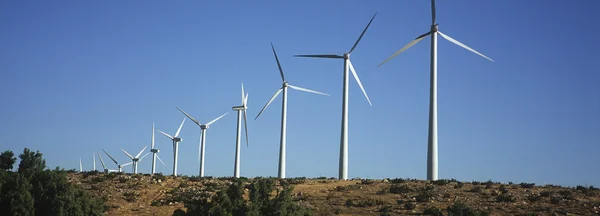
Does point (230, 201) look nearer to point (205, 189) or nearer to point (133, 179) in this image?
point (205, 189)

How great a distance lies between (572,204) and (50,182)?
130ft

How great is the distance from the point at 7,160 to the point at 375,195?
3958 centimetres

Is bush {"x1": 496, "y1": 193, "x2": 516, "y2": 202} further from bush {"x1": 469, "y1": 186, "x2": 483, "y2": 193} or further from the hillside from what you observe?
bush {"x1": 469, "y1": 186, "x2": 483, "y2": 193}

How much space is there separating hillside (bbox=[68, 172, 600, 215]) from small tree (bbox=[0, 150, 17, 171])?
24.4ft

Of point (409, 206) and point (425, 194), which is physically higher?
point (425, 194)

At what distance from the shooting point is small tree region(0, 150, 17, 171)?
79.9 m

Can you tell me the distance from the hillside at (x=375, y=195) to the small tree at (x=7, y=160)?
745 centimetres

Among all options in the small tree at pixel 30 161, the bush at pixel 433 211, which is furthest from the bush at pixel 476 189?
the small tree at pixel 30 161

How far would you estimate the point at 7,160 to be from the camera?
8038 centimetres

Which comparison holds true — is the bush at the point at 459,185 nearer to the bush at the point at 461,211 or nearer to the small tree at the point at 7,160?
the bush at the point at 461,211

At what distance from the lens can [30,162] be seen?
262 ft

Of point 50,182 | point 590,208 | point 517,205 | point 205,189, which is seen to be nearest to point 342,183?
point 205,189

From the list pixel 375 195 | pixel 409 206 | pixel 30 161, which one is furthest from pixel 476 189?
pixel 30 161

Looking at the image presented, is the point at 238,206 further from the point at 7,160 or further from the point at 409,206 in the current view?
the point at 7,160
